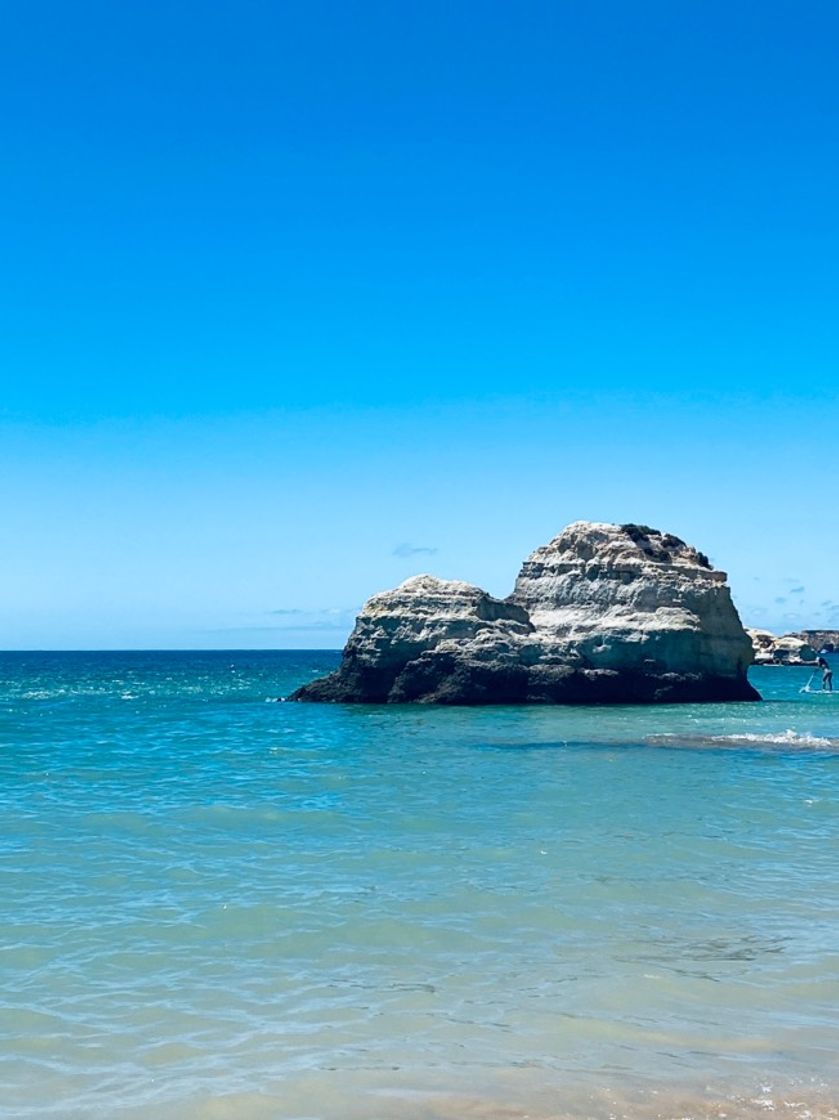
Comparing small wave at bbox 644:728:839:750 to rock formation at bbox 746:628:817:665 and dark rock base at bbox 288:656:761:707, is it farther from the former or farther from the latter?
rock formation at bbox 746:628:817:665

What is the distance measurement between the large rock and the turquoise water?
23.3 m

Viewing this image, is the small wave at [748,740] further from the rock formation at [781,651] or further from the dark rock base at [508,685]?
the rock formation at [781,651]

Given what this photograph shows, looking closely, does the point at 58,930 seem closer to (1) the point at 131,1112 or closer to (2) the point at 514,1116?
(1) the point at 131,1112

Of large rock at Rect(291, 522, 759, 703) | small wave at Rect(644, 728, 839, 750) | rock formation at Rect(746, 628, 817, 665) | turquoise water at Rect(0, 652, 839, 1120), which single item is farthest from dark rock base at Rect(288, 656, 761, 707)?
rock formation at Rect(746, 628, 817, 665)

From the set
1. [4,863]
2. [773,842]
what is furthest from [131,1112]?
[773,842]

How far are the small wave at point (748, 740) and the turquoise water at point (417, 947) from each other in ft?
24.1

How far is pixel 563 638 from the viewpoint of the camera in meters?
46.2

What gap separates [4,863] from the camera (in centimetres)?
1340

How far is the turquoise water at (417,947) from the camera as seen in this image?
23.6ft

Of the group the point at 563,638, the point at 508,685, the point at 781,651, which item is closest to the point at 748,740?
the point at 508,685

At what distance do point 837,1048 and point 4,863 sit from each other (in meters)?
9.77

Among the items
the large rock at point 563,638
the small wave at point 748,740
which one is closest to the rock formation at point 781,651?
the large rock at point 563,638

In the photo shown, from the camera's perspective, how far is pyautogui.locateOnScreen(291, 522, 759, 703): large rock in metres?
45.3

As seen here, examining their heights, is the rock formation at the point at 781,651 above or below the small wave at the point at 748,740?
above
